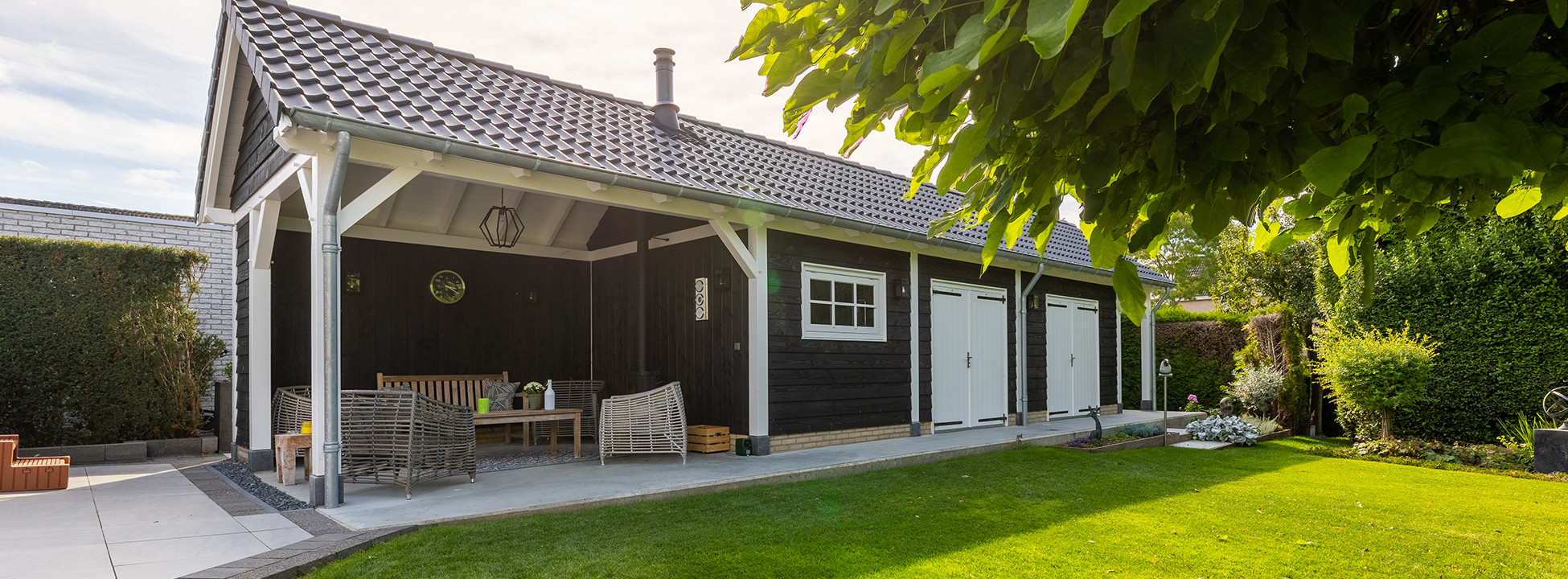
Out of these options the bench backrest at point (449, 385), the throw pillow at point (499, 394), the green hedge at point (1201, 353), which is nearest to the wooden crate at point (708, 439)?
the throw pillow at point (499, 394)

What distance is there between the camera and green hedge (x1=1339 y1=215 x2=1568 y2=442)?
313 inches

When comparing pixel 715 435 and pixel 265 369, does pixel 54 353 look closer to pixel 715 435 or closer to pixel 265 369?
pixel 265 369

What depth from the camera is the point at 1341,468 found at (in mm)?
7461

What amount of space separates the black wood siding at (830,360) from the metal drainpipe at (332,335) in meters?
3.55

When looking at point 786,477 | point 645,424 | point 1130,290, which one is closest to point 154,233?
point 645,424

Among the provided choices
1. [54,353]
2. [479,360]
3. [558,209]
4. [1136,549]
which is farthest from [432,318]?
[1136,549]

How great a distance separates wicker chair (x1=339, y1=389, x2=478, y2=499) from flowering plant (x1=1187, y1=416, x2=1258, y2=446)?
8.28m

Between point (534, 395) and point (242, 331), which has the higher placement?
point (242, 331)

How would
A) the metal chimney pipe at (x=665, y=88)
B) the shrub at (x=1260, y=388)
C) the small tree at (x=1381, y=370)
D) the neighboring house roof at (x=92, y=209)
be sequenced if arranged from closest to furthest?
the small tree at (x=1381, y=370) < the metal chimney pipe at (x=665, y=88) < the neighboring house roof at (x=92, y=209) < the shrub at (x=1260, y=388)

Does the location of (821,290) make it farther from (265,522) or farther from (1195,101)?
(1195,101)

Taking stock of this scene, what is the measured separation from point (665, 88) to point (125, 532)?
6.14 meters

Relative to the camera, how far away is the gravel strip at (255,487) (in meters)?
5.02

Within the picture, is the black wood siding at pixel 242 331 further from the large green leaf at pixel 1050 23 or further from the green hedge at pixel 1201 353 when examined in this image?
the green hedge at pixel 1201 353

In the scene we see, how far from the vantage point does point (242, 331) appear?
7.05m
